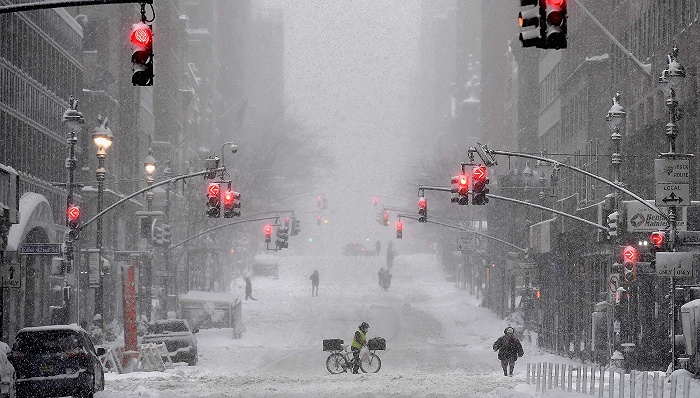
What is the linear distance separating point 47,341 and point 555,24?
17.0 m

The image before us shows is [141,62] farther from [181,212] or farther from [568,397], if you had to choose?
[181,212]

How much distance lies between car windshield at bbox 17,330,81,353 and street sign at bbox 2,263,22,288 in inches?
182

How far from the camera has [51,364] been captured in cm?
2827

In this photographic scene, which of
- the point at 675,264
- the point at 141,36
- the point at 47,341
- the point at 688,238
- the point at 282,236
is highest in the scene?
the point at 141,36

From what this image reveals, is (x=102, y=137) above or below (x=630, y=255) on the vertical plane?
above

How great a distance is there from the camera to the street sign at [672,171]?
101ft

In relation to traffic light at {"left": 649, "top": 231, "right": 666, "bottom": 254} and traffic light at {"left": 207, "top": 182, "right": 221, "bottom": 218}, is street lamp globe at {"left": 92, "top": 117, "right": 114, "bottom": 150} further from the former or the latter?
traffic light at {"left": 649, "top": 231, "right": 666, "bottom": 254}

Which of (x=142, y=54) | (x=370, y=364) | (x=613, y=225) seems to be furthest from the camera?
(x=370, y=364)

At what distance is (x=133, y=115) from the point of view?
80.8 metres

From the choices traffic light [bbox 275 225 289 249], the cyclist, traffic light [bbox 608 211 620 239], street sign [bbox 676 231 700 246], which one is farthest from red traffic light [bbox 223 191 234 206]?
traffic light [bbox 275 225 289 249]

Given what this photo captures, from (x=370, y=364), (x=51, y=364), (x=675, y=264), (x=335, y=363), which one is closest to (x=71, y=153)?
(x=335, y=363)

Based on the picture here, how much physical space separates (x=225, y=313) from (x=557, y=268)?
1522 cm

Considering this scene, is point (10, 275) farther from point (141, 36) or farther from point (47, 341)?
point (141, 36)

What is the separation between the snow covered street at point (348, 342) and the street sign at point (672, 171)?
5545 millimetres
